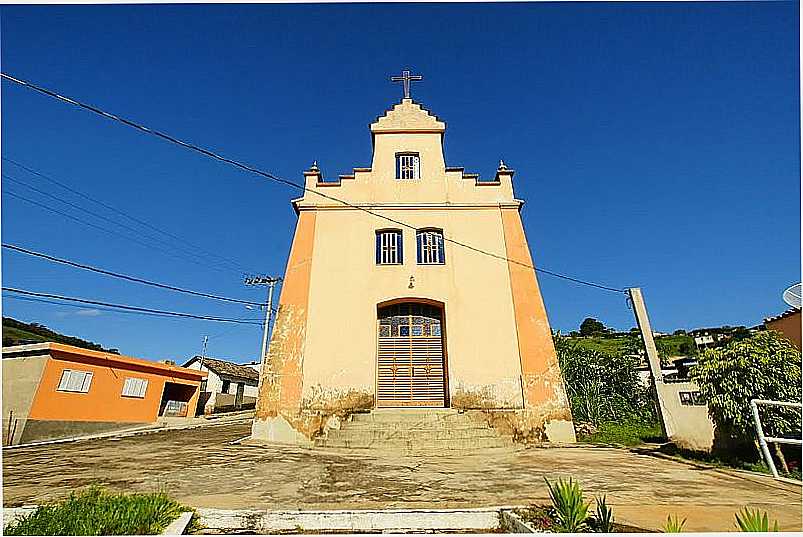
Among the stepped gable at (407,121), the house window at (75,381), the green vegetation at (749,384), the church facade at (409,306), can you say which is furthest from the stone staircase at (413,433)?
the house window at (75,381)

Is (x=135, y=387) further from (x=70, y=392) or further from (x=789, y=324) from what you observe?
(x=789, y=324)

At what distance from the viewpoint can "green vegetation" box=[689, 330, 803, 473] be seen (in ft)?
20.8

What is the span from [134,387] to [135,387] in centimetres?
5

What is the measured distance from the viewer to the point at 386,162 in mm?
12594

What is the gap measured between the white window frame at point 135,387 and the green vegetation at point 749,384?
1814 cm

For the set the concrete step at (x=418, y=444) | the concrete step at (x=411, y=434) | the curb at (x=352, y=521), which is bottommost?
the curb at (x=352, y=521)

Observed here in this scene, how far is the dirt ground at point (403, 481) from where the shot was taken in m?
4.24

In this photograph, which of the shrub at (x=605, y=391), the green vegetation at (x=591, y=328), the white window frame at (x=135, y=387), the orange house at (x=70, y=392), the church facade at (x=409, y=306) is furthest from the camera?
the green vegetation at (x=591, y=328)

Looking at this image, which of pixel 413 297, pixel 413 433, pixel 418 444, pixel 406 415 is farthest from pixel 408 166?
pixel 418 444

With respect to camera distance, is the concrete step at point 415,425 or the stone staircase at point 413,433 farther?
the concrete step at point 415,425

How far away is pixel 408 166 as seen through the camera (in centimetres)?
1266

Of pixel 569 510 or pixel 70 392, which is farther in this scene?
pixel 70 392

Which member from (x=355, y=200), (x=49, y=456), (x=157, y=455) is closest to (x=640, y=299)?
(x=355, y=200)

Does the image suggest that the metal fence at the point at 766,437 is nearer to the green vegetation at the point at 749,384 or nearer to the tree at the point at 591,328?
the green vegetation at the point at 749,384
